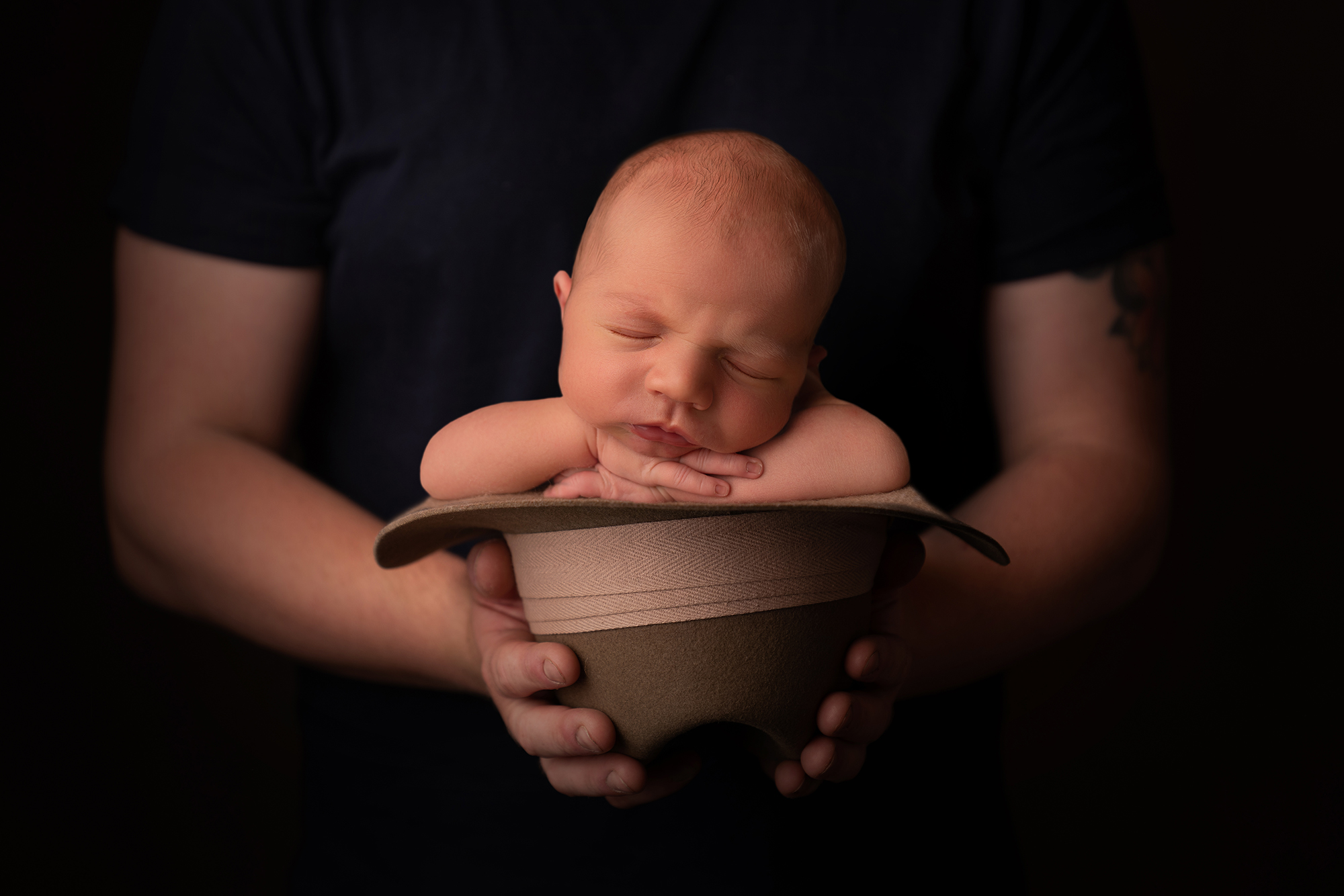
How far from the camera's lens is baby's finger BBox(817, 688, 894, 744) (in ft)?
2.75

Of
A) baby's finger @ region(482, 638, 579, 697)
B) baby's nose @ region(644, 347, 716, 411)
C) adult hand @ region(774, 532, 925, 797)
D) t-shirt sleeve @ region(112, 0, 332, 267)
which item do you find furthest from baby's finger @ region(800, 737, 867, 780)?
t-shirt sleeve @ region(112, 0, 332, 267)

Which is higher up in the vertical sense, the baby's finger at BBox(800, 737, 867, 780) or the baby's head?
the baby's head

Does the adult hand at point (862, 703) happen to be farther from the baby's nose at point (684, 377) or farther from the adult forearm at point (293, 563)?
the adult forearm at point (293, 563)

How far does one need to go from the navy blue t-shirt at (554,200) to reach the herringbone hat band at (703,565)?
1.38 ft

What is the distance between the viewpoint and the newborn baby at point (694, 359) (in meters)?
0.81

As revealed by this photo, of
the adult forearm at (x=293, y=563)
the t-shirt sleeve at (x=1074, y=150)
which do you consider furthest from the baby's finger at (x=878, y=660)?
the t-shirt sleeve at (x=1074, y=150)

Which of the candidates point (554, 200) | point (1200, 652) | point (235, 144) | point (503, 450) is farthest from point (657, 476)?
point (1200, 652)

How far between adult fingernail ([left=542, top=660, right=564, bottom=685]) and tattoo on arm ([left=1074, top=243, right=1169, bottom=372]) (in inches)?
33.9

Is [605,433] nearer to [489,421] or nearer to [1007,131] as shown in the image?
[489,421]

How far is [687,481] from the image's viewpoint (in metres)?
0.84

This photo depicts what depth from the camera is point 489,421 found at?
876 mm

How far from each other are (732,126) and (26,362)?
1.34 meters

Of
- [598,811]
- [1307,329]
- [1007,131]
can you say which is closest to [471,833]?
[598,811]

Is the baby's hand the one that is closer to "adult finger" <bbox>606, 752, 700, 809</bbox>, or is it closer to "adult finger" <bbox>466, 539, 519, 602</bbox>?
"adult finger" <bbox>466, 539, 519, 602</bbox>
